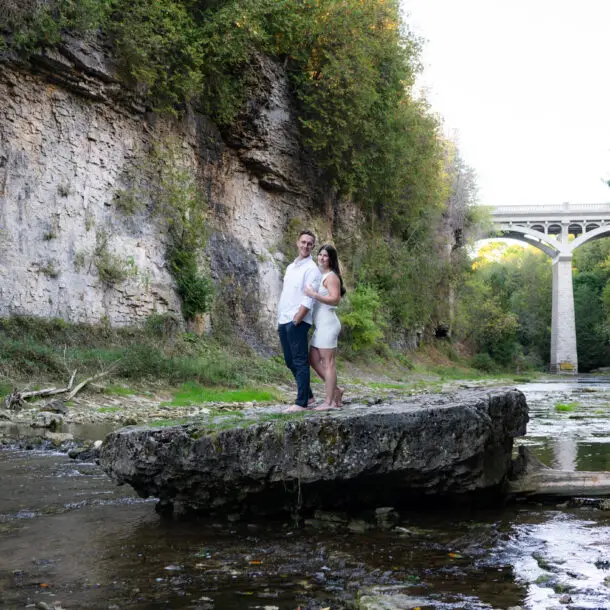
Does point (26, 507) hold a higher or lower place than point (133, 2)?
lower

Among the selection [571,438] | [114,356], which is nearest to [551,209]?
[114,356]

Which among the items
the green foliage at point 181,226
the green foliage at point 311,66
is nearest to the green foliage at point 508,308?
the green foliage at point 311,66

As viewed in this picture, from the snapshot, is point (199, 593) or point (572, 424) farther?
point (572, 424)

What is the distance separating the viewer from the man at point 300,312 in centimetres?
683

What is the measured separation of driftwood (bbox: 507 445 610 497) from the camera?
614 cm

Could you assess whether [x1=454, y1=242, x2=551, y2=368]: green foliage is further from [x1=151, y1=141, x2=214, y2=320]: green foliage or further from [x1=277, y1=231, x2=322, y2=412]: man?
[x1=277, y1=231, x2=322, y2=412]: man

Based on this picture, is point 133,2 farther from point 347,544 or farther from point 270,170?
point 347,544

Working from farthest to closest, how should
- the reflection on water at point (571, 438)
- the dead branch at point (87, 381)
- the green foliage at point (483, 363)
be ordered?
the green foliage at point (483, 363) → the dead branch at point (87, 381) → the reflection on water at point (571, 438)

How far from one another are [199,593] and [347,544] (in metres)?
1.31

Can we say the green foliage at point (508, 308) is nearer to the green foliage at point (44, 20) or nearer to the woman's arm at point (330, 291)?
the green foliage at point (44, 20)

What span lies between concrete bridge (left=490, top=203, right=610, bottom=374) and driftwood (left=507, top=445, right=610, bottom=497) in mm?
56503

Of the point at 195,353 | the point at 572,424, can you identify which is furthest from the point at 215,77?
the point at 572,424

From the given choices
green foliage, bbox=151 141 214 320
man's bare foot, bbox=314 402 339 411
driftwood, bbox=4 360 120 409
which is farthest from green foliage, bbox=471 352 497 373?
man's bare foot, bbox=314 402 339 411

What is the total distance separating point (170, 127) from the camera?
22328 millimetres
